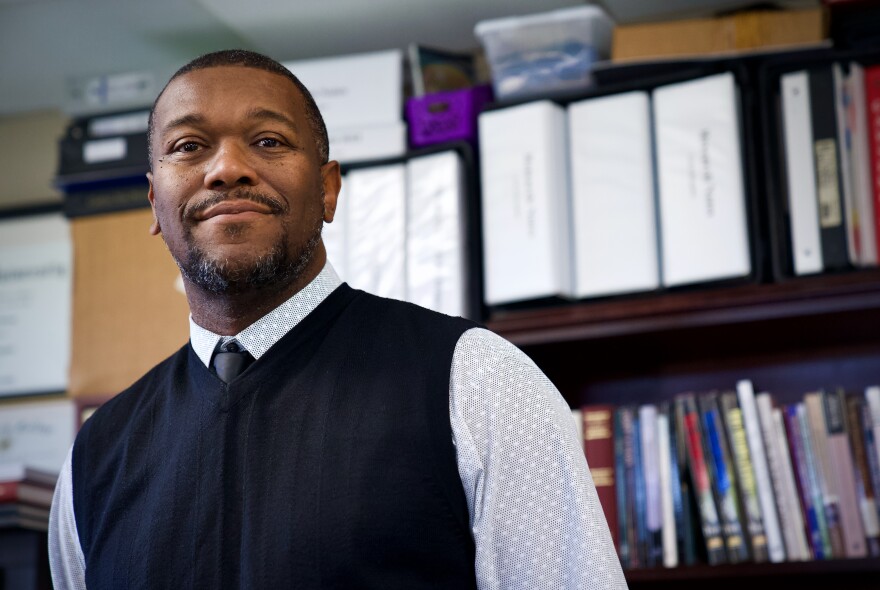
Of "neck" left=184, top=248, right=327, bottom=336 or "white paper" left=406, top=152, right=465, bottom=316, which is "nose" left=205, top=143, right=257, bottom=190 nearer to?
"neck" left=184, top=248, right=327, bottom=336

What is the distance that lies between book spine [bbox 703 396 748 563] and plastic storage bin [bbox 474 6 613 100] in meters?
0.59

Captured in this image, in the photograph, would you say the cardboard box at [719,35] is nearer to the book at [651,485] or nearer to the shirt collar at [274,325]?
the book at [651,485]

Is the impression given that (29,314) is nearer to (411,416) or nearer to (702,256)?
(702,256)

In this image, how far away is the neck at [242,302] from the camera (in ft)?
3.53

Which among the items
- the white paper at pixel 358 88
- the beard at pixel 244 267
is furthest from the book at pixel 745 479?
the beard at pixel 244 267

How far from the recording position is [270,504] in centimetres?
96

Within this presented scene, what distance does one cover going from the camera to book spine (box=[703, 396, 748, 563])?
1.63m

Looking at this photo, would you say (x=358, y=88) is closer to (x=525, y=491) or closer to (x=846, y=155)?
(x=846, y=155)

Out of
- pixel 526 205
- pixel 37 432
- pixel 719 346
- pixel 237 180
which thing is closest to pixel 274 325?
pixel 237 180

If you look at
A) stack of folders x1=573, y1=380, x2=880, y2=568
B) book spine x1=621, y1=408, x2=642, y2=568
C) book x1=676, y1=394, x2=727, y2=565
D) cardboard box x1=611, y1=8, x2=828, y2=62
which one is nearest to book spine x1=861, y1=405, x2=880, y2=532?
stack of folders x1=573, y1=380, x2=880, y2=568

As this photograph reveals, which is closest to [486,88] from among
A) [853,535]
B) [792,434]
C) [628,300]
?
[628,300]

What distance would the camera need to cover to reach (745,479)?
165 centimetres

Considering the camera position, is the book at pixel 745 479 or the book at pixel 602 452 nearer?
the book at pixel 745 479

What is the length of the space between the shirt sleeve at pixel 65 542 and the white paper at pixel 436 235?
0.74 m
